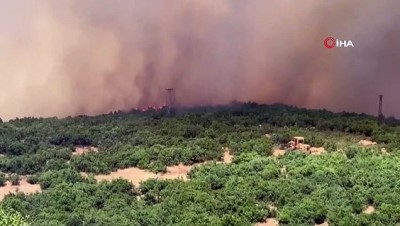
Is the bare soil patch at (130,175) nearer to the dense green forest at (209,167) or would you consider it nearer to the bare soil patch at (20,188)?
the dense green forest at (209,167)

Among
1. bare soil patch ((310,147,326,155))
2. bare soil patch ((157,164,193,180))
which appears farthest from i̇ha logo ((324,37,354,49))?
bare soil patch ((157,164,193,180))

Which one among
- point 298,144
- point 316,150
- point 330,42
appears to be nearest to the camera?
point 316,150

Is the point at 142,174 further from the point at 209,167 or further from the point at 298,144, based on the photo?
the point at 298,144

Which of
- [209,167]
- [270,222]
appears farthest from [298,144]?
[270,222]

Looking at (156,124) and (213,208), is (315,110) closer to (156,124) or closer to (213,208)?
(156,124)

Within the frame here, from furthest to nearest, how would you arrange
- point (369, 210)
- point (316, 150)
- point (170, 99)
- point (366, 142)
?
point (170, 99)
point (366, 142)
point (316, 150)
point (369, 210)

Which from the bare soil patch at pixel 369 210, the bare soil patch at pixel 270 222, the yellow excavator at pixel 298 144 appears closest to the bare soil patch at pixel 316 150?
the yellow excavator at pixel 298 144

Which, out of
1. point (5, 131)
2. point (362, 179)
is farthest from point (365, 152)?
point (5, 131)
